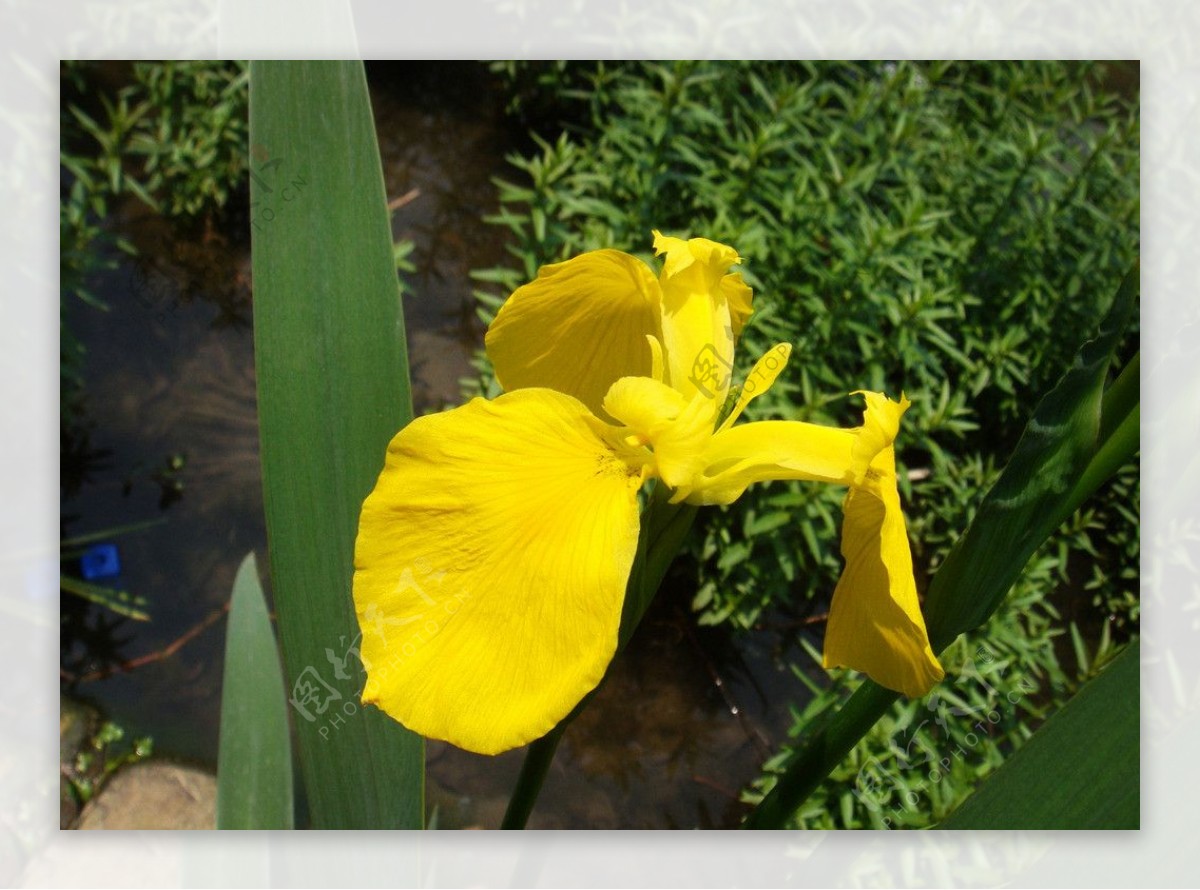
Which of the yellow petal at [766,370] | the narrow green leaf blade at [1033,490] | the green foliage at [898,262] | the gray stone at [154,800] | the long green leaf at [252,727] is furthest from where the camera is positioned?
the green foliage at [898,262]

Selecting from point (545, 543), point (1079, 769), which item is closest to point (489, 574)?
point (545, 543)

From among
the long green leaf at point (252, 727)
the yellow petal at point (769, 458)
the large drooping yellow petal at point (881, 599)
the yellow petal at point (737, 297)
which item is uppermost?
the yellow petal at point (737, 297)

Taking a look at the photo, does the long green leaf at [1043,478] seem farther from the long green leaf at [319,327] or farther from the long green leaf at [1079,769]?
the long green leaf at [319,327]

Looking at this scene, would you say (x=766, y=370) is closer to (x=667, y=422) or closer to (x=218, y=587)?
(x=667, y=422)

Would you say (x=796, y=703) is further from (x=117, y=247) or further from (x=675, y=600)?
(x=117, y=247)

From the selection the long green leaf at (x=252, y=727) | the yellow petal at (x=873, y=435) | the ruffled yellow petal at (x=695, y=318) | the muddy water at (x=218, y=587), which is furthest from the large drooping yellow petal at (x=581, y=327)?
the muddy water at (x=218, y=587)

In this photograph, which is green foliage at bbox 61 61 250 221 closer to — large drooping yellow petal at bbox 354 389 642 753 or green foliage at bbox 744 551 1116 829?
large drooping yellow petal at bbox 354 389 642 753
